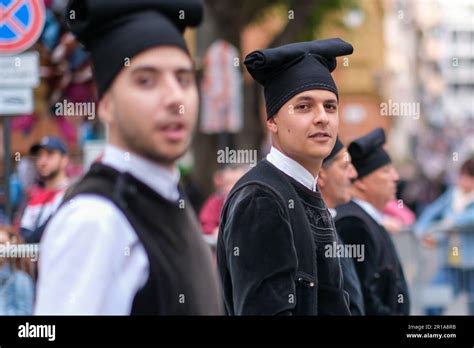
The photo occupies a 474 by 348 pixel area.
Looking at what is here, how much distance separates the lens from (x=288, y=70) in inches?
165

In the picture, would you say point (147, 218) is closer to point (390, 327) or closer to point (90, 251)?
point (90, 251)

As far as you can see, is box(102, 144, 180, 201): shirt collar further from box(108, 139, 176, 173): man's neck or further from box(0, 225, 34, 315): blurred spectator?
box(0, 225, 34, 315): blurred spectator

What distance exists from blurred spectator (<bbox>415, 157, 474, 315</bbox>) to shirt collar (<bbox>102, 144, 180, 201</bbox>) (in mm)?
6374

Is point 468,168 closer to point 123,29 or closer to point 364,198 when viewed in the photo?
point 364,198

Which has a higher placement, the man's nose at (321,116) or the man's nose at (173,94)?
the man's nose at (321,116)

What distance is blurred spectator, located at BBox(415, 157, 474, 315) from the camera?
9836mm

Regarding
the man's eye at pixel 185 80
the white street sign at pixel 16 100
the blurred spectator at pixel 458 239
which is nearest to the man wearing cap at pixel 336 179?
the man's eye at pixel 185 80

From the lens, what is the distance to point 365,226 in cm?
541

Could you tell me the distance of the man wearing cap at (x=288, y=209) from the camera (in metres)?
3.92

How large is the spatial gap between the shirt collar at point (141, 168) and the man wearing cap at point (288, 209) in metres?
0.90

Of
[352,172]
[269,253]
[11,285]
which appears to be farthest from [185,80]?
[11,285]

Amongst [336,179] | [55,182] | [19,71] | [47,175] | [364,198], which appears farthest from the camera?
[19,71]

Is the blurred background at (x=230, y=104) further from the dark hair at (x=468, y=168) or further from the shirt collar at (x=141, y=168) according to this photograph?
the shirt collar at (x=141, y=168)

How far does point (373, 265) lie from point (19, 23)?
5.91ft
